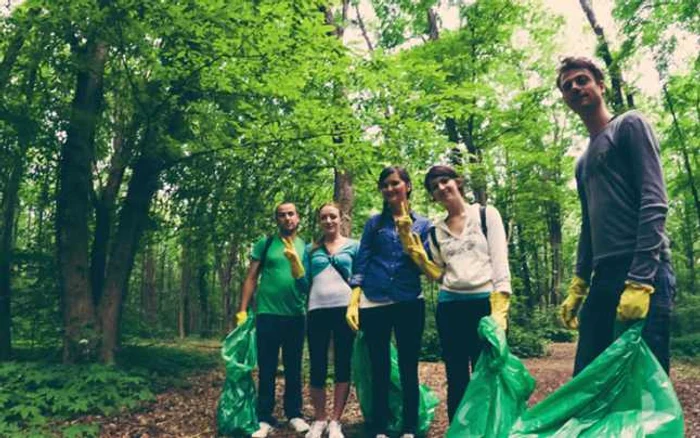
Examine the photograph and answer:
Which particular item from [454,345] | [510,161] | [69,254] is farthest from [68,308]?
[510,161]

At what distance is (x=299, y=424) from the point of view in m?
4.23

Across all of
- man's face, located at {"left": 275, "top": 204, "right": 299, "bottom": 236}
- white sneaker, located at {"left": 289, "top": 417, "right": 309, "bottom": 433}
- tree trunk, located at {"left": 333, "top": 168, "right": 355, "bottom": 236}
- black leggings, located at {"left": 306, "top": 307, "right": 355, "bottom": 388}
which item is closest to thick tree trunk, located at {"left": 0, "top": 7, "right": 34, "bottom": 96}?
man's face, located at {"left": 275, "top": 204, "right": 299, "bottom": 236}

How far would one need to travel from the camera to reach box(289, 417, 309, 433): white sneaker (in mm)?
4164

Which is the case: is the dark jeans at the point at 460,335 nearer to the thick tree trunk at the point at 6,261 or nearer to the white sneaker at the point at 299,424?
the white sneaker at the point at 299,424

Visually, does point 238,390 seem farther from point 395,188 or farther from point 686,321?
point 686,321

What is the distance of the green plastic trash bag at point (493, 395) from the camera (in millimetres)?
2484

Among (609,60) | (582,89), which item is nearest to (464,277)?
(582,89)

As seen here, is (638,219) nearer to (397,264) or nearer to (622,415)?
(622,415)

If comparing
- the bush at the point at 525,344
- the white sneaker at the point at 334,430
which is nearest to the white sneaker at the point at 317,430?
the white sneaker at the point at 334,430

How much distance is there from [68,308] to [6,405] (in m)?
1.46

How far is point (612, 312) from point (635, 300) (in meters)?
0.25

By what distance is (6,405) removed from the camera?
477cm

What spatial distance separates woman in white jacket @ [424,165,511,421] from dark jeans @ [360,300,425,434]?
0.35 meters

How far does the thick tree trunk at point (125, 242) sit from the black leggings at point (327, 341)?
341 cm
